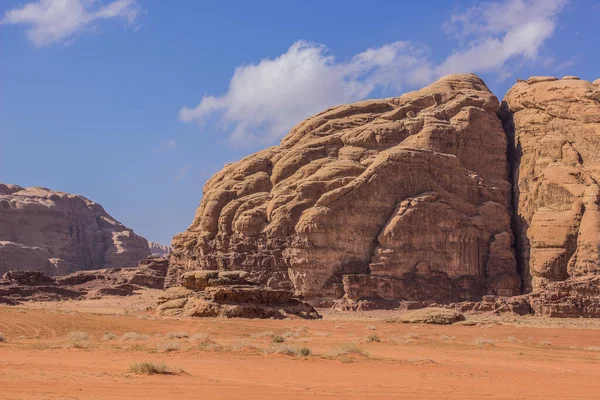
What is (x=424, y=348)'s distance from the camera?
2639 centimetres

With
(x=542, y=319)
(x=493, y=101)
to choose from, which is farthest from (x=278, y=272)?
(x=493, y=101)

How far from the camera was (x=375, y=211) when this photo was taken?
65.3m

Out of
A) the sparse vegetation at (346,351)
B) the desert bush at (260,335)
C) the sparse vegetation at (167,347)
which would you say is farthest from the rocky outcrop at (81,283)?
the sparse vegetation at (346,351)

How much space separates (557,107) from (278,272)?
2995cm

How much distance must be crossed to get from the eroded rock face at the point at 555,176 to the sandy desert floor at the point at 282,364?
28156 mm

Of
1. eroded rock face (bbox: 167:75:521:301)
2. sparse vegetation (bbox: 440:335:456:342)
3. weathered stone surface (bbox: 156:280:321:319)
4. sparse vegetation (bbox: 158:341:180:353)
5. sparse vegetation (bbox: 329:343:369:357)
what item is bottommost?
sparse vegetation (bbox: 440:335:456:342)

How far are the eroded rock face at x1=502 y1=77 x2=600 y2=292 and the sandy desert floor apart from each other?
92.4ft

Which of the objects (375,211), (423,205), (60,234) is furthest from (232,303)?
(60,234)

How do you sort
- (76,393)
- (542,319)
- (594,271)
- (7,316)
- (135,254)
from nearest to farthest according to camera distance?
(76,393) < (7,316) < (542,319) < (594,271) < (135,254)

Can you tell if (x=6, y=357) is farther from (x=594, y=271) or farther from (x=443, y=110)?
(x=443, y=110)

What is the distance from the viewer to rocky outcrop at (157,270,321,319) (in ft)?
139

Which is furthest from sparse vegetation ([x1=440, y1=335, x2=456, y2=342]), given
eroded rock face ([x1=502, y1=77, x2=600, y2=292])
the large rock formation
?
the large rock formation

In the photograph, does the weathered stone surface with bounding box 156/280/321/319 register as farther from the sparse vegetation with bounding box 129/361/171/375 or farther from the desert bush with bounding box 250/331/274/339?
the sparse vegetation with bounding box 129/361/171/375

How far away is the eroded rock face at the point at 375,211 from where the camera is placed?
63281 millimetres
